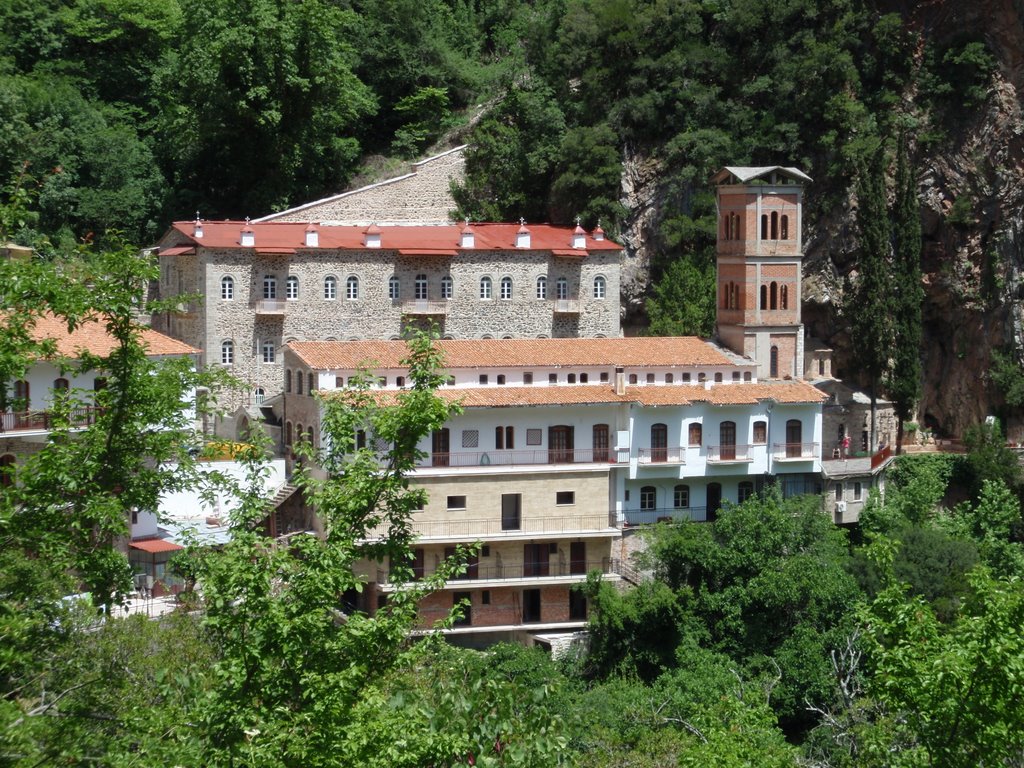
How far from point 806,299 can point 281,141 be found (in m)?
17.1

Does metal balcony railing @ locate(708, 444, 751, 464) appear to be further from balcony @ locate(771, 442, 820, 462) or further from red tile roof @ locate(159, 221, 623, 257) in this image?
red tile roof @ locate(159, 221, 623, 257)

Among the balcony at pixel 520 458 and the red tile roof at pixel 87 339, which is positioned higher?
the red tile roof at pixel 87 339

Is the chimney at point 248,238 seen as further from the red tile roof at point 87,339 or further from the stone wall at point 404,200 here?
the red tile roof at point 87,339

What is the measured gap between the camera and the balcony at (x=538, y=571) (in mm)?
40188

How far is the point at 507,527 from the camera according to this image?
4050 cm

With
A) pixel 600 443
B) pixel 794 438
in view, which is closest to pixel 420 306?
pixel 600 443

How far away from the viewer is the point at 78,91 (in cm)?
5506

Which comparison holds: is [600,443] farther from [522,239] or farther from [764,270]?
[522,239]

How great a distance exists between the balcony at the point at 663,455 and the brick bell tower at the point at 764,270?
390 cm

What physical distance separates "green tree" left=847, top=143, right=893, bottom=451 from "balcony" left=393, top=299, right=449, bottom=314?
11.9m

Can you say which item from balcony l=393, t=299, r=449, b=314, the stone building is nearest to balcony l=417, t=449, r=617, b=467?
the stone building

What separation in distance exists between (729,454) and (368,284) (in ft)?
38.6

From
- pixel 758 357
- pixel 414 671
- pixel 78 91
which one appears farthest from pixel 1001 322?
pixel 78 91

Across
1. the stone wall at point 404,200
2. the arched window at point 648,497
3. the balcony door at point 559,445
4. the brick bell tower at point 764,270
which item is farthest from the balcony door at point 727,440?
the stone wall at point 404,200
